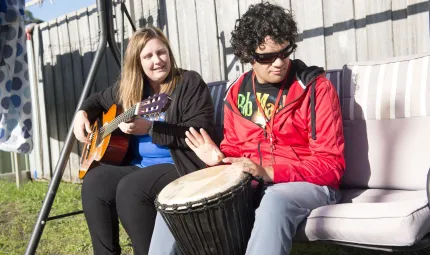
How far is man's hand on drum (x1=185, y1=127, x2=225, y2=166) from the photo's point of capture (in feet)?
7.91

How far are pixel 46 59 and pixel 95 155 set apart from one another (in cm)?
361

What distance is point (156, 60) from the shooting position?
2.79 m

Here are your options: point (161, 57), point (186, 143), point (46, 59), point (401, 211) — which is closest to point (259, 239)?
point (401, 211)

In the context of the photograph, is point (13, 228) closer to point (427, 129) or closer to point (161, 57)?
point (161, 57)

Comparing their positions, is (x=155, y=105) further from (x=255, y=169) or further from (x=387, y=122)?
(x=387, y=122)

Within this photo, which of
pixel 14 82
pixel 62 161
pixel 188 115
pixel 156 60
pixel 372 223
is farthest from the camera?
pixel 14 82

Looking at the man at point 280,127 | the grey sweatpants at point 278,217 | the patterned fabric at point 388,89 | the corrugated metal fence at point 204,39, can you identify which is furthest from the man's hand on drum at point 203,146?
the corrugated metal fence at point 204,39

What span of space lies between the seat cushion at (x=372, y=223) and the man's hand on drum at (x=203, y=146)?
1.88 ft

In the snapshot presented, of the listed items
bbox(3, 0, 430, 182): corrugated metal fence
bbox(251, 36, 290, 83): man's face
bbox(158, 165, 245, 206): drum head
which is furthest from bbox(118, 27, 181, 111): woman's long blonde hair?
bbox(3, 0, 430, 182): corrugated metal fence

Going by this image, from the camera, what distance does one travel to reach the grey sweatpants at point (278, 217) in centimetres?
188

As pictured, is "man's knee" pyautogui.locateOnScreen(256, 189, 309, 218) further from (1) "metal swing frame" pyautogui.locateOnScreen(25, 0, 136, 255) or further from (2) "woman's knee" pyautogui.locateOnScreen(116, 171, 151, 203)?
(1) "metal swing frame" pyautogui.locateOnScreen(25, 0, 136, 255)

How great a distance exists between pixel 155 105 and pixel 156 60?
45cm

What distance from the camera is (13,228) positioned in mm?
4223

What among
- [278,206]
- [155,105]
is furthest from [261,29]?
[278,206]
